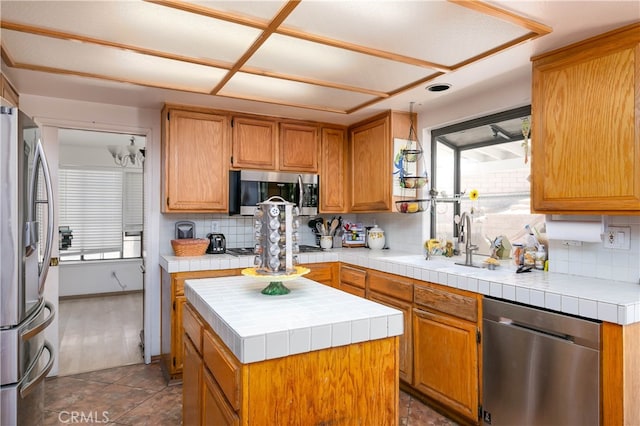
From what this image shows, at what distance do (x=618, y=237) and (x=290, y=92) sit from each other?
2.28m

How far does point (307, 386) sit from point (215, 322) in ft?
1.35

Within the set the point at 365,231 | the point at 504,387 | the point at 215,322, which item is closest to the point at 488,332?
the point at 504,387

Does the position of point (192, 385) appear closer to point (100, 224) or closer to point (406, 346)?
point (406, 346)

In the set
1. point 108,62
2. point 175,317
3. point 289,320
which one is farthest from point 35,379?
point 108,62

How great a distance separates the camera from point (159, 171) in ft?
11.3

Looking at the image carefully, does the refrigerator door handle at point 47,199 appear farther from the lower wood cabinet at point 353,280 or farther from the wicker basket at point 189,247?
the lower wood cabinet at point 353,280

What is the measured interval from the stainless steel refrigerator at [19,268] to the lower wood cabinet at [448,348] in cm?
220

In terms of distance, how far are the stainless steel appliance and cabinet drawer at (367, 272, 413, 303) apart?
135 cm

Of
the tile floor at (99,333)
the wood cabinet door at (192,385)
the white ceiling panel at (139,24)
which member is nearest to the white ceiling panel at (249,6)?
the white ceiling panel at (139,24)

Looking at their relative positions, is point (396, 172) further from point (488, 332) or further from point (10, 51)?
point (10, 51)

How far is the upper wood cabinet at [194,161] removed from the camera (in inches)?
126

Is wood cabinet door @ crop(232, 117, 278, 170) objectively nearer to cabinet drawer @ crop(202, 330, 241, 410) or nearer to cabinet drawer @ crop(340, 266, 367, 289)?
cabinet drawer @ crop(340, 266, 367, 289)

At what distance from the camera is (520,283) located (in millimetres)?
2057

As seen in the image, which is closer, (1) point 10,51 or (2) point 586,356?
(2) point 586,356
